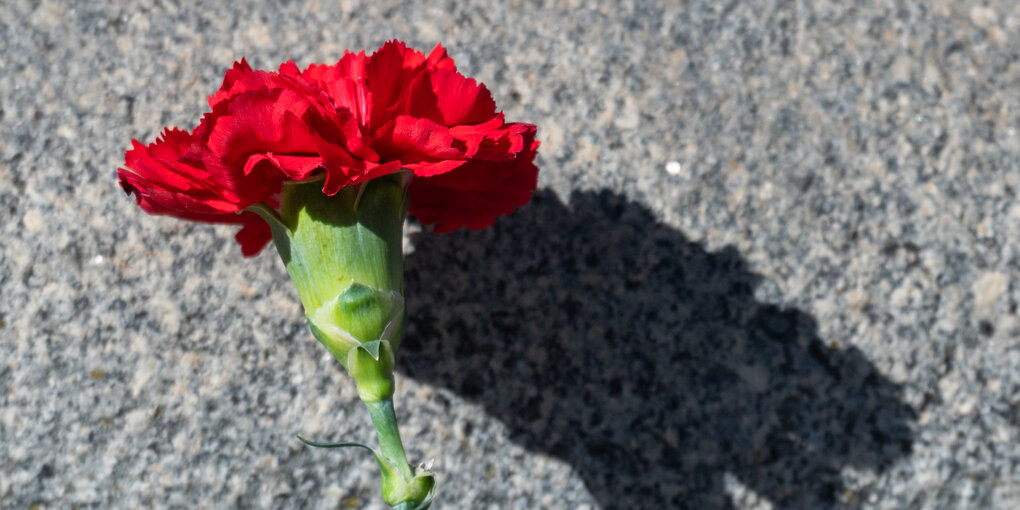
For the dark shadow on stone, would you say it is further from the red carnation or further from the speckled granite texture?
the red carnation

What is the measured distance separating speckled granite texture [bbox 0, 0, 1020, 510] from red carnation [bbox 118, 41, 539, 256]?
0.78ft

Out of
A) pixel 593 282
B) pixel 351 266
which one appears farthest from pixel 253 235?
pixel 593 282

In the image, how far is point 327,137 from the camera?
48 centimetres

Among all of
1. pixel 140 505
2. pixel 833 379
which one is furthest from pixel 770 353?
pixel 140 505

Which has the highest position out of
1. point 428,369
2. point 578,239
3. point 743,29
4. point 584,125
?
point 743,29

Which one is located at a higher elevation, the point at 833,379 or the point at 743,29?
the point at 743,29

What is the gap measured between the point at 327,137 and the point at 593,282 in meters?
0.35

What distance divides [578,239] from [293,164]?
13.8 inches

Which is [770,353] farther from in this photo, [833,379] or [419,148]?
[419,148]

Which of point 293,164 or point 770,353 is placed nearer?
point 293,164

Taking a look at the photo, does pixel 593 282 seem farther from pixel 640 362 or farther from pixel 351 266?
pixel 351 266

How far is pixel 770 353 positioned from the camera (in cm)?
78

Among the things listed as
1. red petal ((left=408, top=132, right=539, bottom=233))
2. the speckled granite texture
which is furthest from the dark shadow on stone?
red petal ((left=408, top=132, right=539, bottom=233))

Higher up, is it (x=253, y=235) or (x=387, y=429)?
(x=253, y=235)
